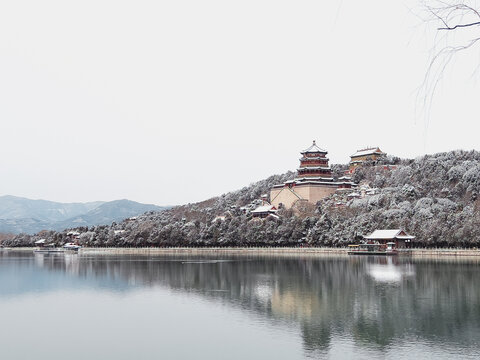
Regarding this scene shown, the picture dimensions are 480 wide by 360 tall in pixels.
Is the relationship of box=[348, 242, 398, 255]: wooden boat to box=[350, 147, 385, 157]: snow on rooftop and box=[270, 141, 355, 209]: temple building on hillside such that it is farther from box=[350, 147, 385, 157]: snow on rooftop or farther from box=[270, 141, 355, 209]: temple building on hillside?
box=[350, 147, 385, 157]: snow on rooftop

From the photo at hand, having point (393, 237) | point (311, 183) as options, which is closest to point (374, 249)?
point (393, 237)

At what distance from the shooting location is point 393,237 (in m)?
65.9

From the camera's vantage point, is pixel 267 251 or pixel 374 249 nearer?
pixel 374 249

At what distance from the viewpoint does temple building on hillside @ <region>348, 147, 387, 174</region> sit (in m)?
108

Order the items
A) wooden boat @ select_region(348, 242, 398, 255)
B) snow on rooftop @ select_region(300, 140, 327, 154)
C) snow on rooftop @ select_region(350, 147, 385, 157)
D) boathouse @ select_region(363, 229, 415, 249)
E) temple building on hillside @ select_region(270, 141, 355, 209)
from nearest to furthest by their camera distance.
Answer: wooden boat @ select_region(348, 242, 398, 255)
boathouse @ select_region(363, 229, 415, 249)
temple building on hillside @ select_region(270, 141, 355, 209)
snow on rooftop @ select_region(300, 140, 327, 154)
snow on rooftop @ select_region(350, 147, 385, 157)

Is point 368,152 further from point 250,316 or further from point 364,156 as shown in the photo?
point 250,316

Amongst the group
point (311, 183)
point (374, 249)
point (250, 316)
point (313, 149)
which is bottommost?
point (250, 316)

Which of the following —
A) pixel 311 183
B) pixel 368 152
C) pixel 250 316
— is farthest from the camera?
A: pixel 368 152

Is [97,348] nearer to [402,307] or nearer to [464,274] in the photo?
[402,307]

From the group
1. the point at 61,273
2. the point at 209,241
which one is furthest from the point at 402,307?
the point at 209,241

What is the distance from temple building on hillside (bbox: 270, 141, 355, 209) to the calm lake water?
1926 inches

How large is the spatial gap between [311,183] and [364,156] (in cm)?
2174

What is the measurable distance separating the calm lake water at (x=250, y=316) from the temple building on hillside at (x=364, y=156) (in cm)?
6556

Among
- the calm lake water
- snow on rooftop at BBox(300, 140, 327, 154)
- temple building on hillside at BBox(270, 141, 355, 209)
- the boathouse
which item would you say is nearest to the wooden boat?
the boathouse
